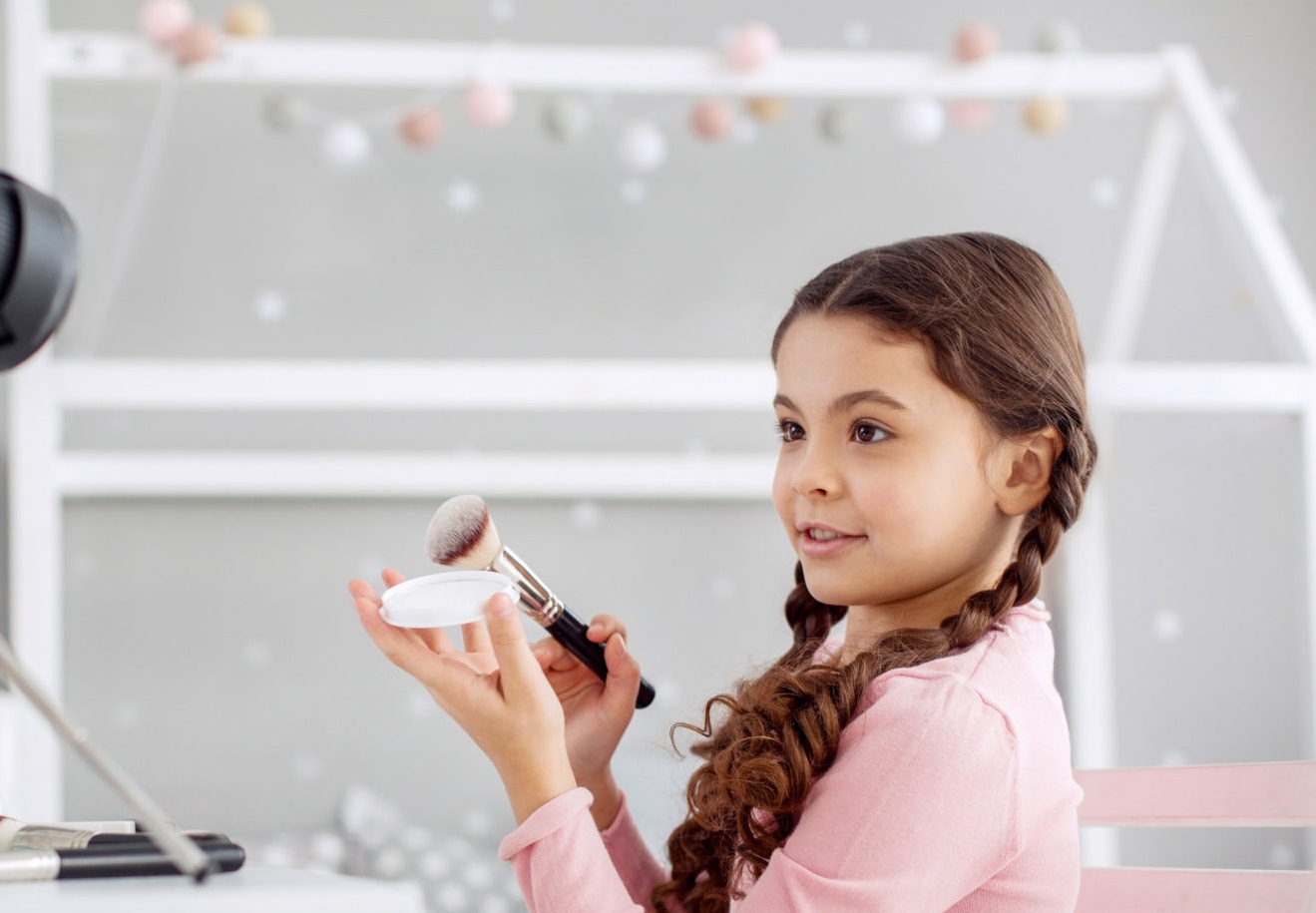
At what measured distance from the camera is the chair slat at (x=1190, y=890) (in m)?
0.65

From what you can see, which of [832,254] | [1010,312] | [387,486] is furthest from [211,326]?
[1010,312]

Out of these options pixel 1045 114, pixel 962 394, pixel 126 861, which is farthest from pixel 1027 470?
pixel 1045 114

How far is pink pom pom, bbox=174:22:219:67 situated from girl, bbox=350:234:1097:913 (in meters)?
0.95

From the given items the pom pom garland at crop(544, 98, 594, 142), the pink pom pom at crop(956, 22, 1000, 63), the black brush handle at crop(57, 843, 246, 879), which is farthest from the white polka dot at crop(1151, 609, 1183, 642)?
the black brush handle at crop(57, 843, 246, 879)

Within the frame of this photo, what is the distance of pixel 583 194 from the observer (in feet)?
6.46

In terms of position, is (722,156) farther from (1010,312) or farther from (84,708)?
(1010,312)

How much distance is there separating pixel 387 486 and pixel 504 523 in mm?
190

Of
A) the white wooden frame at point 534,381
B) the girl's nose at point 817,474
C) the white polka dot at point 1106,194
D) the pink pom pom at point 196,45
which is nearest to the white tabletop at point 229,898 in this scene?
the girl's nose at point 817,474

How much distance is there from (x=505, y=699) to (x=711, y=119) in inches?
46.8

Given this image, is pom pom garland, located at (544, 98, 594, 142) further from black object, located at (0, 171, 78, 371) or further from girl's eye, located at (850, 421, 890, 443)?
black object, located at (0, 171, 78, 371)

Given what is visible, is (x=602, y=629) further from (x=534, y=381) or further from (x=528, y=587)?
(x=534, y=381)

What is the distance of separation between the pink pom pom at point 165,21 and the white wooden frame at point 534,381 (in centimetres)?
3

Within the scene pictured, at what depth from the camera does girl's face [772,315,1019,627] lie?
682 mm

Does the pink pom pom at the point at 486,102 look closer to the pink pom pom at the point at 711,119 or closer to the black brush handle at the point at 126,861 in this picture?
the pink pom pom at the point at 711,119
